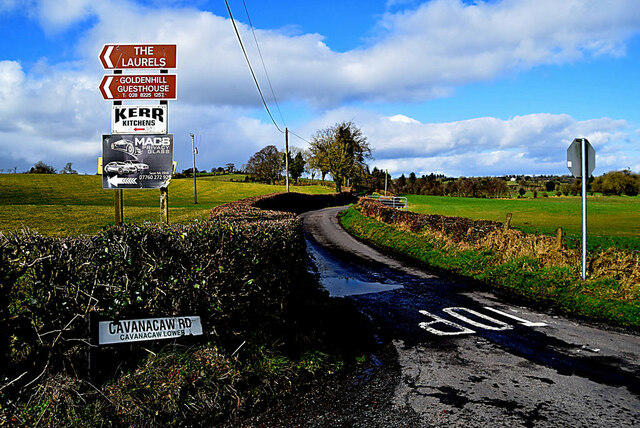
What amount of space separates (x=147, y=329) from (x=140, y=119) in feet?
16.6

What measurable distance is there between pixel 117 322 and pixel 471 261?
12.2 m

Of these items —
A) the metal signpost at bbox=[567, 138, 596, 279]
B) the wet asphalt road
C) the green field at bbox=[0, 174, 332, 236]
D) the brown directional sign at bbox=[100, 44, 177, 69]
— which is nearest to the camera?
the wet asphalt road

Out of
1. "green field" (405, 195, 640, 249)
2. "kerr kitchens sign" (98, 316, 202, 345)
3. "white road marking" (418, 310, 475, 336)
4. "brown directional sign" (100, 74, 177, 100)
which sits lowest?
"white road marking" (418, 310, 475, 336)

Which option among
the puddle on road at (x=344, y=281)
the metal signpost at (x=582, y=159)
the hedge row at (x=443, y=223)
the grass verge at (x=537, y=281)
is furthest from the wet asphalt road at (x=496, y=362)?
the hedge row at (x=443, y=223)

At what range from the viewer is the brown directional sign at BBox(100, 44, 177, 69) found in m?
8.18

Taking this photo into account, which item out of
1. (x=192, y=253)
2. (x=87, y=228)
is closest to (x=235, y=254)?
(x=192, y=253)

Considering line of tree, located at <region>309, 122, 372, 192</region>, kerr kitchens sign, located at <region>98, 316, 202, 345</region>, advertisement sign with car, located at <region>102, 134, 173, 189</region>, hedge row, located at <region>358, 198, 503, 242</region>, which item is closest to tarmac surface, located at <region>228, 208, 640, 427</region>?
kerr kitchens sign, located at <region>98, 316, 202, 345</region>

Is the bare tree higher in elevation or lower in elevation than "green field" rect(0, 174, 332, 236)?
→ higher

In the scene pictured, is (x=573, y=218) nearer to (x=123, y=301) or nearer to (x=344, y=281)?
(x=344, y=281)

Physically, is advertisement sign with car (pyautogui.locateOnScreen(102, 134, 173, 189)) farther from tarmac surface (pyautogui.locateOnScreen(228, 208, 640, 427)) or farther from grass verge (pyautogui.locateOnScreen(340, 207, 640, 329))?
grass verge (pyautogui.locateOnScreen(340, 207, 640, 329))

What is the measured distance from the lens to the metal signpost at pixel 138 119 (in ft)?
27.0

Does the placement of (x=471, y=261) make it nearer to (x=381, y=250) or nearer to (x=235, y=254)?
(x=381, y=250)

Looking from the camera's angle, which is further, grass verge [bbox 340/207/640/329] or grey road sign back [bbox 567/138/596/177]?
grey road sign back [bbox 567/138/596/177]

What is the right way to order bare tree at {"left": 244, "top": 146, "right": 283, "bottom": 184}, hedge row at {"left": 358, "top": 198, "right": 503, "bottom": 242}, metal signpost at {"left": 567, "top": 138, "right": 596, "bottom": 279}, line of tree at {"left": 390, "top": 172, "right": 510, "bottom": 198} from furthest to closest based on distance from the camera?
bare tree at {"left": 244, "top": 146, "right": 283, "bottom": 184}
line of tree at {"left": 390, "top": 172, "right": 510, "bottom": 198}
hedge row at {"left": 358, "top": 198, "right": 503, "bottom": 242}
metal signpost at {"left": 567, "top": 138, "right": 596, "bottom": 279}
